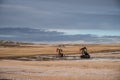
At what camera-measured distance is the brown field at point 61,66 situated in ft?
14.3

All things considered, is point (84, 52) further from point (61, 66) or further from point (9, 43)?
point (9, 43)

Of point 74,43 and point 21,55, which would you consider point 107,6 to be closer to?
point 74,43

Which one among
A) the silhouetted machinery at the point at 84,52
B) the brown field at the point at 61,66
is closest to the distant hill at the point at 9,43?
the brown field at the point at 61,66

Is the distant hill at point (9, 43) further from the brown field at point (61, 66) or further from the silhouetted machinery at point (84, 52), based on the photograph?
the silhouetted machinery at point (84, 52)

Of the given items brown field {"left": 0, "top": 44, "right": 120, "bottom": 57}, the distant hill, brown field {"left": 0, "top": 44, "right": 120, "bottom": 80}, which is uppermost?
the distant hill

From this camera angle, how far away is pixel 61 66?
4.54 meters

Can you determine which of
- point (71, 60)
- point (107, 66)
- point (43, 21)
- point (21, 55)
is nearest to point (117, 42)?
point (107, 66)

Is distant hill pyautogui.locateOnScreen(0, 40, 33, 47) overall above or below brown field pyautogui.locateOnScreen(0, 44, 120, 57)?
above

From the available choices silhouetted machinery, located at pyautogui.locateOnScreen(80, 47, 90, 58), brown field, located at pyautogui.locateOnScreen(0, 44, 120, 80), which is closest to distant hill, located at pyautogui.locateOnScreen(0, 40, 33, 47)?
brown field, located at pyautogui.locateOnScreen(0, 44, 120, 80)

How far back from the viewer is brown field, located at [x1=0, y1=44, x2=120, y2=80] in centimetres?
436

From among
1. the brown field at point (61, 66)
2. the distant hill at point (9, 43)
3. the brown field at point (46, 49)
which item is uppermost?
the distant hill at point (9, 43)

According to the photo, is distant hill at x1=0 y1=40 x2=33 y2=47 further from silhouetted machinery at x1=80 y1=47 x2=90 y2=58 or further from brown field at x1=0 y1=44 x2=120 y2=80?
silhouetted machinery at x1=80 y1=47 x2=90 y2=58

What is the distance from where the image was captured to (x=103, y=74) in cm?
434

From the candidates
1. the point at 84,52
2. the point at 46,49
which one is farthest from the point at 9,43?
the point at 84,52
